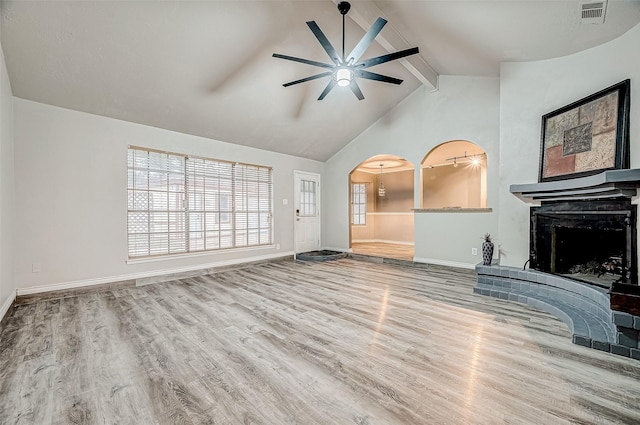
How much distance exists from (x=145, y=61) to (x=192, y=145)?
5.78 feet

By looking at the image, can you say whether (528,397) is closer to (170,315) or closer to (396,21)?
(170,315)

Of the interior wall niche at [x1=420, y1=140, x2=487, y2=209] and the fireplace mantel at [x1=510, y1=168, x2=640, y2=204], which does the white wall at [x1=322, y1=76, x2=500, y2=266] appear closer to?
the fireplace mantel at [x1=510, y1=168, x2=640, y2=204]

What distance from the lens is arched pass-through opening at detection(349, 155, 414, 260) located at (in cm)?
898

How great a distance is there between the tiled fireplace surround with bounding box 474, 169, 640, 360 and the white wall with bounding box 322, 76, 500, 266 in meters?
1.18

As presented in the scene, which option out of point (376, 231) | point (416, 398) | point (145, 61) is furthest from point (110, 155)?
point (376, 231)

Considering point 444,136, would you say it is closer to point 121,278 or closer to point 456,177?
point 456,177

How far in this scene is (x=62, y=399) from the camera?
5.68 ft

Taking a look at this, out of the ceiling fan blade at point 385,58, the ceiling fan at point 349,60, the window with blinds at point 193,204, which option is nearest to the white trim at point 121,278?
the window with blinds at point 193,204

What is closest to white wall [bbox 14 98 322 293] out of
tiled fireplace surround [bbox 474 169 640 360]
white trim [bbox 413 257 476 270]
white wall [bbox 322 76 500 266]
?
white wall [bbox 322 76 500 266]

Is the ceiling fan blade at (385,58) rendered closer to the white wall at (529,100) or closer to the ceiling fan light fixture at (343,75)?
the ceiling fan light fixture at (343,75)

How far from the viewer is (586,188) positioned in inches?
113

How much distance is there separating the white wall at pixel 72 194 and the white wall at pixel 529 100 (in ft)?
17.7

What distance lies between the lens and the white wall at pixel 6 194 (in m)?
2.91

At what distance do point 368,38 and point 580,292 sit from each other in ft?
11.5
